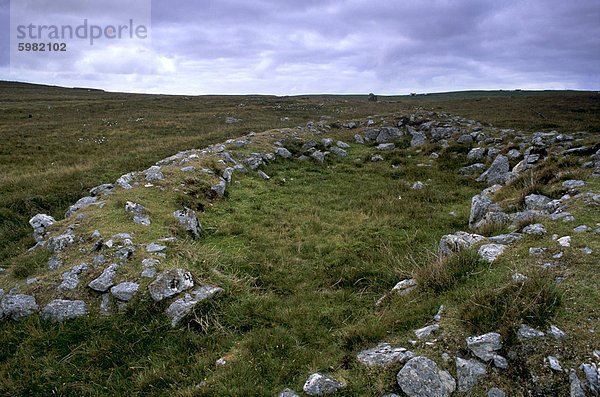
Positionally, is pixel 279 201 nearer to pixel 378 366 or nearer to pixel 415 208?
pixel 415 208

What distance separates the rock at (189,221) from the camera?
25.4 feet

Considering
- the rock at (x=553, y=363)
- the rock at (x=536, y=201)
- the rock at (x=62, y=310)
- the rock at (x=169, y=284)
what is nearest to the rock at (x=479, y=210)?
the rock at (x=536, y=201)

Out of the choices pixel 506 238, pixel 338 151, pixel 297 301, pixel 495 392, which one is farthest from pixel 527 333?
pixel 338 151

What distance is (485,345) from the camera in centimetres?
340

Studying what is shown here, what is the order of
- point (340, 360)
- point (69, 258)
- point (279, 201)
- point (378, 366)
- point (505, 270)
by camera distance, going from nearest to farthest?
1. point (378, 366)
2. point (340, 360)
3. point (505, 270)
4. point (69, 258)
5. point (279, 201)

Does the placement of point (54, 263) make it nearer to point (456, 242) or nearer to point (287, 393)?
point (287, 393)

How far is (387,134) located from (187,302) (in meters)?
22.2

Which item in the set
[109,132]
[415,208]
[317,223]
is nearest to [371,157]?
[415,208]

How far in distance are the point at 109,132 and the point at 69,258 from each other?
2579cm

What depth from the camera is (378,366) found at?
3.62 meters

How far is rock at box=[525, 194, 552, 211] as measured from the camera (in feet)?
24.9

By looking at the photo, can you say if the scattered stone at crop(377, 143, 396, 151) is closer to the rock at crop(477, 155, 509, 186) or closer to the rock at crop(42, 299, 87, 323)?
the rock at crop(477, 155, 509, 186)

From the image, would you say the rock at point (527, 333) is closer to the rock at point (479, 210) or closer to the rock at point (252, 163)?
the rock at point (479, 210)

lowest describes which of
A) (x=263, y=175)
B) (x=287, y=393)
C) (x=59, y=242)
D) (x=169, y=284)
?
(x=287, y=393)
